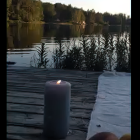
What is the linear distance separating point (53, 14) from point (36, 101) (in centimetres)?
2611

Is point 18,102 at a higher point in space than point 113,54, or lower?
lower

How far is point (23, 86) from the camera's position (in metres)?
3.31

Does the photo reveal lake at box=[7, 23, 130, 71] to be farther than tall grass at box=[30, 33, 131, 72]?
Yes

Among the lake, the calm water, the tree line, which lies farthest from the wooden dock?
the tree line

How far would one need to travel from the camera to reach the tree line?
47.1 ft

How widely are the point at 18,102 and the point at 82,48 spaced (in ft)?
10.5

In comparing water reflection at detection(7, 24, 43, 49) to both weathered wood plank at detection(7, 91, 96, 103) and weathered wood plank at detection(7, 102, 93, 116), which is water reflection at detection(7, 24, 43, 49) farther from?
weathered wood plank at detection(7, 102, 93, 116)

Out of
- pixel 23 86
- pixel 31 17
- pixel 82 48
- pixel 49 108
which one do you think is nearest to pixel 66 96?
pixel 49 108

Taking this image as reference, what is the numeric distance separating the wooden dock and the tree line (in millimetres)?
8056

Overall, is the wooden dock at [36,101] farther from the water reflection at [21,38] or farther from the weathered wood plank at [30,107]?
the water reflection at [21,38]

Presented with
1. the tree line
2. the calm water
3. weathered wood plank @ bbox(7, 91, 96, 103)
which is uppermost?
the tree line

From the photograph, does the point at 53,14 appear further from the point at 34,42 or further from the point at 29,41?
the point at 34,42
